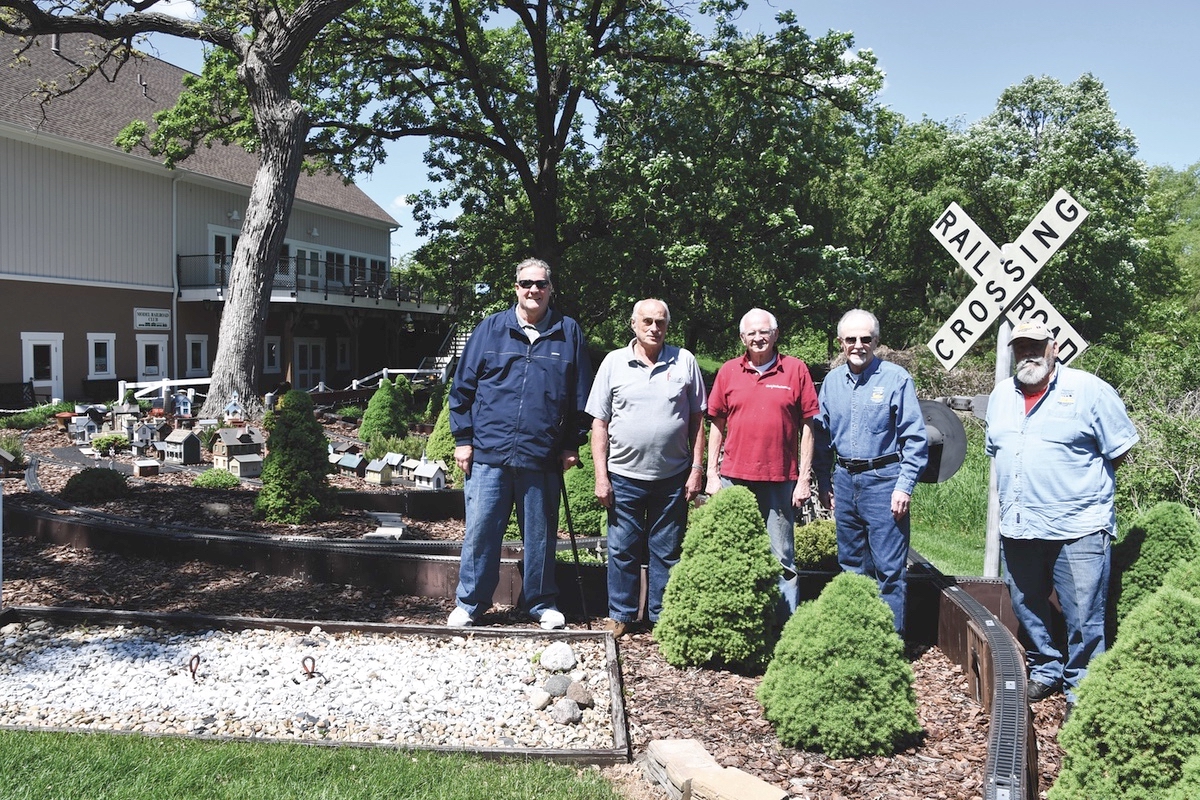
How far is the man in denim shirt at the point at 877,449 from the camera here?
452 centimetres

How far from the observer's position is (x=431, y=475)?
9211mm

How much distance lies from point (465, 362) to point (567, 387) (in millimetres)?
581

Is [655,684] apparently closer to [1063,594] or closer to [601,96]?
[1063,594]

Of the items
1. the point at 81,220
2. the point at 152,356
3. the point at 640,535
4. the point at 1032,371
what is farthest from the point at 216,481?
the point at 152,356

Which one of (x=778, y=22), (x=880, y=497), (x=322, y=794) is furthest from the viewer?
(x=778, y=22)

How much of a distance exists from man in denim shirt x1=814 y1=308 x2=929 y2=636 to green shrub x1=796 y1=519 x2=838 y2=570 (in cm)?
97

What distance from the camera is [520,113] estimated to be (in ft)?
65.5

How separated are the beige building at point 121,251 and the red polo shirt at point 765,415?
1735cm

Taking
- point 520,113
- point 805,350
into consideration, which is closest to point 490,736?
point 520,113

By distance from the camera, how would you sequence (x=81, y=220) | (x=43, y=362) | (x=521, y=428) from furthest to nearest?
(x=81, y=220) < (x=43, y=362) < (x=521, y=428)

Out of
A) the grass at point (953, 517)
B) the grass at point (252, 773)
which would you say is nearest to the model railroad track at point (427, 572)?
the grass at point (252, 773)

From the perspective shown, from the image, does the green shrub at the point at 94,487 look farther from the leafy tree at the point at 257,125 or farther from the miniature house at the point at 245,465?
the leafy tree at the point at 257,125

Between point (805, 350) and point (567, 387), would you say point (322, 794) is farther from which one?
point (805, 350)

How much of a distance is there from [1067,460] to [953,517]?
6.33 meters
